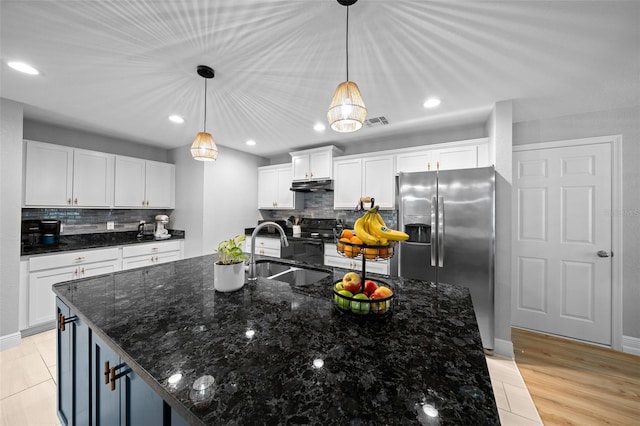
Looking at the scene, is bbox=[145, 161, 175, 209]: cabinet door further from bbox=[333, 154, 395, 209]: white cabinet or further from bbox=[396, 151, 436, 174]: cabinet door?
bbox=[396, 151, 436, 174]: cabinet door

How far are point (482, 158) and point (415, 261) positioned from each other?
1452 mm

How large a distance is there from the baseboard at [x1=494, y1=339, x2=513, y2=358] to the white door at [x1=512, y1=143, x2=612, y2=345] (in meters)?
0.78

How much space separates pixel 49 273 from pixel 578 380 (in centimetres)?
536

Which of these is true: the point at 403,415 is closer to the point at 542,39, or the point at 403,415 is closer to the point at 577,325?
the point at 542,39

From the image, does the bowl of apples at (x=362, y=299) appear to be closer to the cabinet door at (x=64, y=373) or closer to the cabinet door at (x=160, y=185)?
Answer: the cabinet door at (x=64, y=373)

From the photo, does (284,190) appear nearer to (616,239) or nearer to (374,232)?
(374,232)

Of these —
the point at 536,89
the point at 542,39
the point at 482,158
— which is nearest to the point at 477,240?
the point at 482,158

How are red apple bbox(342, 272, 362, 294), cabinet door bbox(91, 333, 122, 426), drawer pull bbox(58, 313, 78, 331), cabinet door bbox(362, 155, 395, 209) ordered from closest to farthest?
1. cabinet door bbox(91, 333, 122, 426)
2. red apple bbox(342, 272, 362, 294)
3. drawer pull bbox(58, 313, 78, 331)
4. cabinet door bbox(362, 155, 395, 209)

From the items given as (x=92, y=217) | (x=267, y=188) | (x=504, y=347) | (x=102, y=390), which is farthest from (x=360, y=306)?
(x=92, y=217)

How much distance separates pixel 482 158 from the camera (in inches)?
111

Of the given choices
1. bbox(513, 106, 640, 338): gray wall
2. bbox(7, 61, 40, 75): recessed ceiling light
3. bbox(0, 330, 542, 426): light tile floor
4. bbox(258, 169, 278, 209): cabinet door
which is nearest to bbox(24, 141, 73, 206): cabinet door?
bbox(7, 61, 40, 75): recessed ceiling light

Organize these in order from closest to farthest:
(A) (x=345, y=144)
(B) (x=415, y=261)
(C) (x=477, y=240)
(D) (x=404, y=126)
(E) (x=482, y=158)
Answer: (C) (x=477, y=240) → (B) (x=415, y=261) → (E) (x=482, y=158) → (D) (x=404, y=126) → (A) (x=345, y=144)

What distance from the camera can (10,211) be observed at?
2.47m

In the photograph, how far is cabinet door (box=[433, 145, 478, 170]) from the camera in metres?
2.86
